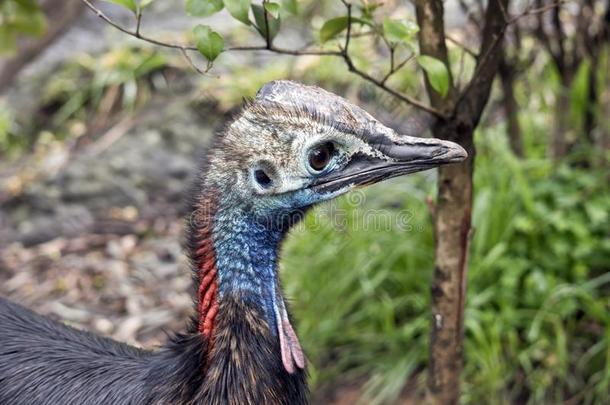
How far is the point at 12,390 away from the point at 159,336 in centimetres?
215

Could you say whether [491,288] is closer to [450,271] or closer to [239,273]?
[450,271]

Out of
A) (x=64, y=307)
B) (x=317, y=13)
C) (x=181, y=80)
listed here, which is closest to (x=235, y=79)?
(x=181, y=80)

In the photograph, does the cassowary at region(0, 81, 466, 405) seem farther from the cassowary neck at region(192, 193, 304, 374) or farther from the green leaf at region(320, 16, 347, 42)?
the green leaf at region(320, 16, 347, 42)

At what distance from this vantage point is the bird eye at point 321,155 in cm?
213

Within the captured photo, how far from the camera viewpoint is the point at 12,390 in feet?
7.90

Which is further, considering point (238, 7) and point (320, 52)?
point (320, 52)

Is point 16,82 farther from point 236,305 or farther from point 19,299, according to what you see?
point 236,305

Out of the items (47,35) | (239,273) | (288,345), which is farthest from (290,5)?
(47,35)

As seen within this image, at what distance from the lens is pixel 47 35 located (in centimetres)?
506

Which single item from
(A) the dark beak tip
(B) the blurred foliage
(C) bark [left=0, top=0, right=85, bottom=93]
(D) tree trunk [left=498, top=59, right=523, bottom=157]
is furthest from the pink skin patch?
(C) bark [left=0, top=0, right=85, bottom=93]

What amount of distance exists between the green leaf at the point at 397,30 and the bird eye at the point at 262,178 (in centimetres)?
43

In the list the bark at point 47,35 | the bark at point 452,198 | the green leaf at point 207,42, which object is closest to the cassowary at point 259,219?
the green leaf at point 207,42

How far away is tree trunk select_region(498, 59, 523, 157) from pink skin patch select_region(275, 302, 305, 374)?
91.5 inches

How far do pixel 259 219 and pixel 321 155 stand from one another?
0.21m
